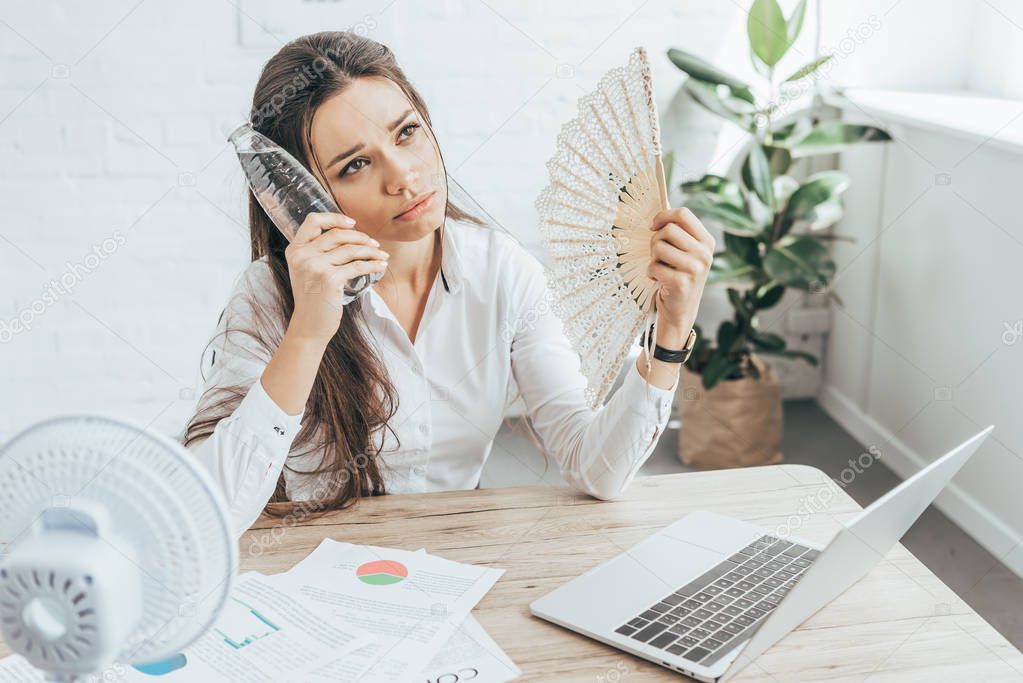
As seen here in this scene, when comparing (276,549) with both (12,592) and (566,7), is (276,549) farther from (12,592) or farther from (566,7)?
(566,7)

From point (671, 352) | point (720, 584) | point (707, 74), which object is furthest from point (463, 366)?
point (707, 74)

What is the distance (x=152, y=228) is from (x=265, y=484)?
186 centimetres

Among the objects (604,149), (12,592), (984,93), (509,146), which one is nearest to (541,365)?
(604,149)

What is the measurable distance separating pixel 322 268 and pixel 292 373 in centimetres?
13

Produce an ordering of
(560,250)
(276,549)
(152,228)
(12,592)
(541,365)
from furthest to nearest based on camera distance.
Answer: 1. (152,228)
2. (541,365)
3. (560,250)
4. (276,549)
5. (12,592)

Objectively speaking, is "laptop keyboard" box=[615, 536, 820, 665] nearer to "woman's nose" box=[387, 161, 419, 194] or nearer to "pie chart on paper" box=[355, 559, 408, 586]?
"pie chart on paper" box=[355, 559, 408, 586]

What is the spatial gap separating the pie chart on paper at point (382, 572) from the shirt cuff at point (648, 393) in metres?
0.40

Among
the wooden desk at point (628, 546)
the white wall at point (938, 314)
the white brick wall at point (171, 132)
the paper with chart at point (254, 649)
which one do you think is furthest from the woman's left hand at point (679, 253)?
the white brick wall at point (171, 132)

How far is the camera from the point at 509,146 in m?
3.01

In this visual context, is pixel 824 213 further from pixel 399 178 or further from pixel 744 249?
pixel 399 178

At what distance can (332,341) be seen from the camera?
154 centimetres

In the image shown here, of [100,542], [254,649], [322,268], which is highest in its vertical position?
[322,268]

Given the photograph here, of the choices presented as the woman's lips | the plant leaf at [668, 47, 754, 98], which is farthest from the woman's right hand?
the plant leaf at [668, 47, 754, 98]

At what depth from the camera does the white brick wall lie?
276cm
